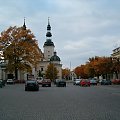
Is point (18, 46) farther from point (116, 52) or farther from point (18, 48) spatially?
point (116, 52)

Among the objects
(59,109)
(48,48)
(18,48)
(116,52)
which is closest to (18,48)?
(18,48)

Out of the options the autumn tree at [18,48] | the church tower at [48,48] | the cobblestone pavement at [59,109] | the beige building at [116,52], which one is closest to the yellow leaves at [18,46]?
the autumn tree at [18,48]

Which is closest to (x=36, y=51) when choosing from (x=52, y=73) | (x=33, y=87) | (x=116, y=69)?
(x=116, y=69)

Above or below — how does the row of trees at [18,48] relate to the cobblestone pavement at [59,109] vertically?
above

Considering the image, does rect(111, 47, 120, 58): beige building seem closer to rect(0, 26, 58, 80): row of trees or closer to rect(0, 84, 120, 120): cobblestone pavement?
rect(0, 26, 58, 80): row of trees

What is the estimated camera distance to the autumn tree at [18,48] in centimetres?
7875

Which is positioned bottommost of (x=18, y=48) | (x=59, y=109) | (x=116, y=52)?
(x=59, y=109)

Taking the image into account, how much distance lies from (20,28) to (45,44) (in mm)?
84968

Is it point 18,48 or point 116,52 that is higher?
point 116,52

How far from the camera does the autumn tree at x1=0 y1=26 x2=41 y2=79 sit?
78.8 metres

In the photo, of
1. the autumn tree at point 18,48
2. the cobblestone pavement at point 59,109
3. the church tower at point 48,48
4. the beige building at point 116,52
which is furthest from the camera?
the church tower at point 48,48

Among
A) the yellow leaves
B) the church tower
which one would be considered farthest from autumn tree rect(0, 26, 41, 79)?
the church tower

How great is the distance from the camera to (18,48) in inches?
3145

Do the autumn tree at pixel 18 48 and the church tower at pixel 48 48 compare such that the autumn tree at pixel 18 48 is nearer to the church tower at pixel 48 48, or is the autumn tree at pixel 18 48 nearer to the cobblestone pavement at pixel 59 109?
the cobblestone pavement at pixel 59 109
